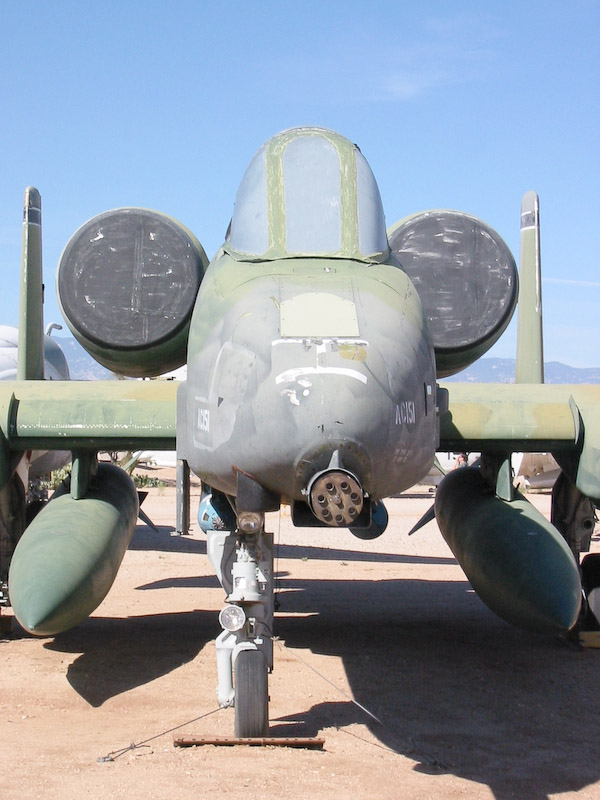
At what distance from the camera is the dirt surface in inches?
192

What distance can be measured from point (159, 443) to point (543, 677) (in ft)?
11.1

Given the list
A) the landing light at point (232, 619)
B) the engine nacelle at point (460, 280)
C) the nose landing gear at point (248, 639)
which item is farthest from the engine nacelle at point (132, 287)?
the landing light at point (232, 619)

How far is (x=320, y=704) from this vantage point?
6332 mm

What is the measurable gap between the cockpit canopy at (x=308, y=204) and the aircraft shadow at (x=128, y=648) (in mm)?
3239

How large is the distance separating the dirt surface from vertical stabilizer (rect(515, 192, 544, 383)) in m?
2.39

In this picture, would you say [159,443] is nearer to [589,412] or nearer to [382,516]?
[382,516]

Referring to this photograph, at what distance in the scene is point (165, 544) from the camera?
653 inches

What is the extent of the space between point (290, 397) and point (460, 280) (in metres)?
3.77

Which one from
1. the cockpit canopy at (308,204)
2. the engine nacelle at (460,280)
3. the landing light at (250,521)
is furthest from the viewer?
the engine nacelle at (460,280)

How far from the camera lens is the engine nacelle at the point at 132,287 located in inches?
298

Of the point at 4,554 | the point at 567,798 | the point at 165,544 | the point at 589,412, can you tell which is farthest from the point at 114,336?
the point at 165,544

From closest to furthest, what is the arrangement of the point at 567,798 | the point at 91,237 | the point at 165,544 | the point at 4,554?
the point at 567,798 < the point at 91,237 < the point at 4,554 < the point at 165,544

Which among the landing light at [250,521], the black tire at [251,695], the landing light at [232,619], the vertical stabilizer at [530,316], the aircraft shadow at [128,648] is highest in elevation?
the vertical stabilizer at [530,316]

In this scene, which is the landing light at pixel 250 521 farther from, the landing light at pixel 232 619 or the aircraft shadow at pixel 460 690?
the aircraft shadow at pixel 460 690
